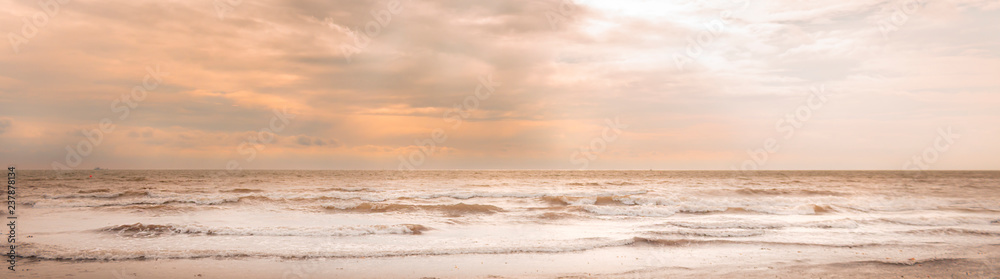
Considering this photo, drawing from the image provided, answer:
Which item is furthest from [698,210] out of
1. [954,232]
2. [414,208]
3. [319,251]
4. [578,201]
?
[319,251]

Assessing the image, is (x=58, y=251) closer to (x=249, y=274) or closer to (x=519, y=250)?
(x=249, y=274)

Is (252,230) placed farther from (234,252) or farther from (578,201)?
(578,201)

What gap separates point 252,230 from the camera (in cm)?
1641

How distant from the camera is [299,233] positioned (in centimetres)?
1620

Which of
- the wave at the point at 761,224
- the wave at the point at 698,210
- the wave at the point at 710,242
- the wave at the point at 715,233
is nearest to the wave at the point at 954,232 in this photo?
the wave at the point at 761,224

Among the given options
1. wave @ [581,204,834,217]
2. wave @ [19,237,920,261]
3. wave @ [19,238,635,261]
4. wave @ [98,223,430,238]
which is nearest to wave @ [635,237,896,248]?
wave @ [19,237,920,261]

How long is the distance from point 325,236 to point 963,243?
742 inches

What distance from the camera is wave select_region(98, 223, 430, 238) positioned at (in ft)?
52.2

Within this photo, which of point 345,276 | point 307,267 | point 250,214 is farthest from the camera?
point 250,214

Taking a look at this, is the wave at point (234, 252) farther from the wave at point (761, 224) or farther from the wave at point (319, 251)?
the wave at point (761, 224)

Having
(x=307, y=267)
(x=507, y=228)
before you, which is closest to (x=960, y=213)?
(x=507, y=228)

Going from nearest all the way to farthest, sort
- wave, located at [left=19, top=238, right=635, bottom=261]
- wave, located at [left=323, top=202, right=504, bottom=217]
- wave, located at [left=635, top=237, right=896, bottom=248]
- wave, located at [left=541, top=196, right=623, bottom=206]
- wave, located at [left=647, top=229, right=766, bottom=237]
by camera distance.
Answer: wave, located at [left=19, top=238, right=635, bottom=261] < wave, located at [left=635, top=237, right=896, bottom=248] < wave, located at [left=647, top=229, right=766, bottom=237] < wave, located at [left=323, top=202, right=504, bottom=217] < wave, located at [left=541, top=196, right=623, bottom=206]

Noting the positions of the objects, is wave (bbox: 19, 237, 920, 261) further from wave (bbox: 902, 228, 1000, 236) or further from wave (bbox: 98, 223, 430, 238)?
wave (bbox: 902, 228, 1000, 236)

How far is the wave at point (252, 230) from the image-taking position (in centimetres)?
1590
